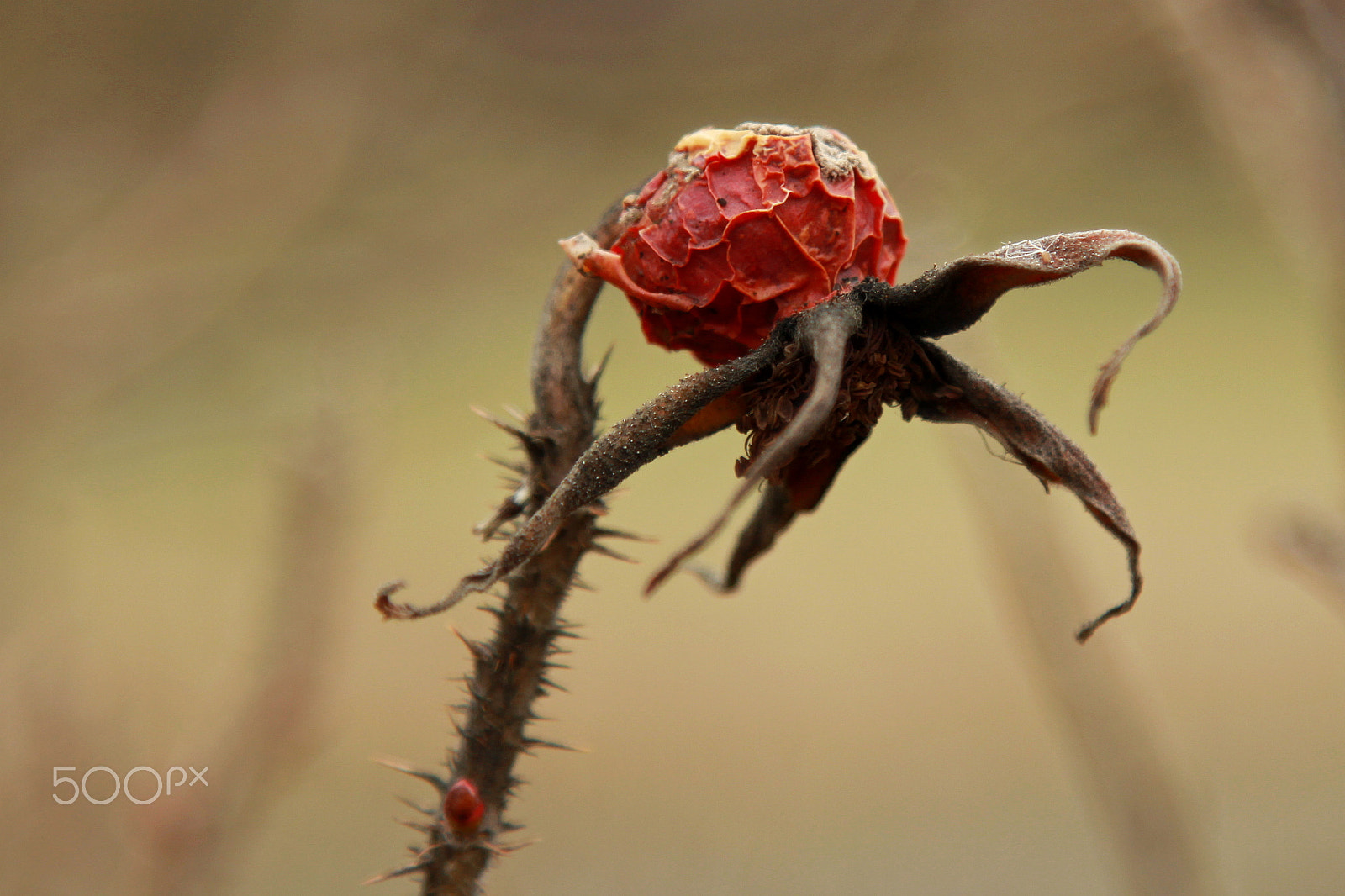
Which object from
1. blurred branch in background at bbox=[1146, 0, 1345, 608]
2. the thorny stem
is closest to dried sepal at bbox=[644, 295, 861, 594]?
the thorny stem

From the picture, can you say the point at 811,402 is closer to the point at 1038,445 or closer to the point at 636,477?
the point at 1038,445

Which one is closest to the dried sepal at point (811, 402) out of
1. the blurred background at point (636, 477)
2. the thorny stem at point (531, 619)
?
the thorny stem at point (531, 619)

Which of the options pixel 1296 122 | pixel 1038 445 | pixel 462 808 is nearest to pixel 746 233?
pixel 1038 445

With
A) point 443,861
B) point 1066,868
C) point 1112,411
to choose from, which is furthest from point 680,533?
point 443,861

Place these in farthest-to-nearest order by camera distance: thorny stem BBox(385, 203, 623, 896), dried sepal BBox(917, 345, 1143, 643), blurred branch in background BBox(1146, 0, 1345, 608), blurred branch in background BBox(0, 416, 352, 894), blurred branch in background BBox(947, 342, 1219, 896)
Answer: blurred branch in background BBox(947, 342, 1219, 896)
blurred branch in background BBox(0, 416, 352, 894)
blurred branch in background BBox(1146, 0, 1345, 608)
thorny stem BBox(385, 203, 623, 896)
dried sepal BBox(917, 345, 1143, 643)

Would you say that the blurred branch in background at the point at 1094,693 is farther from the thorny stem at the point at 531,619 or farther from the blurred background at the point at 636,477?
the thorny stem at the point at 531,619

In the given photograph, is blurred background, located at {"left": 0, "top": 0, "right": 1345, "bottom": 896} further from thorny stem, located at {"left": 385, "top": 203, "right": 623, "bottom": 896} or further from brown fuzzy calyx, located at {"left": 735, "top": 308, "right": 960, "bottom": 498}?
brown fuzzy calyx, located at {"left": 735, "top": 308, "right": 960, "bottom": 498}
